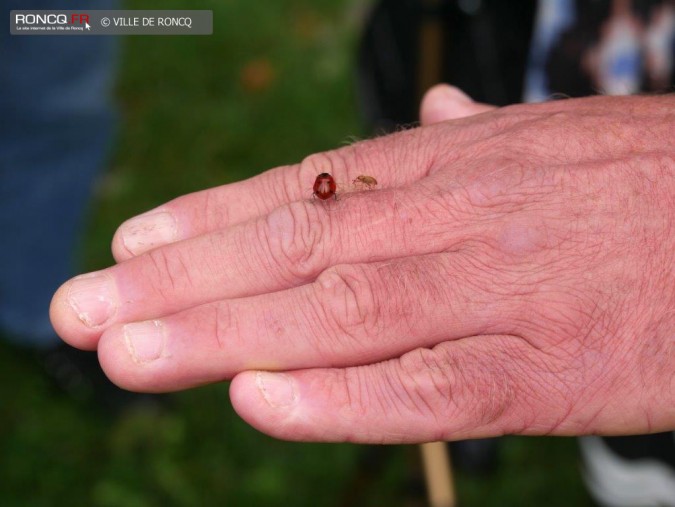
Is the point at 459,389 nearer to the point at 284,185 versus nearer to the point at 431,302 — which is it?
the point at 431,302

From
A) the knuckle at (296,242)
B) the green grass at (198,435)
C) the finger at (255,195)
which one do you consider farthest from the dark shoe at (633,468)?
the knuckle at (296,242)

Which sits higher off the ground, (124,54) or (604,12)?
(124,54)

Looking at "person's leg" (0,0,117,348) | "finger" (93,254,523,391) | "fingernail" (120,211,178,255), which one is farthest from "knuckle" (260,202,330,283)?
"person's leg" (0,0,117,348)

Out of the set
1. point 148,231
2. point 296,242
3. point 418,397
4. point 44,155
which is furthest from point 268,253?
point 44,155

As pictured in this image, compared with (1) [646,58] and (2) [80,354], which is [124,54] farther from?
(1) [646,58]

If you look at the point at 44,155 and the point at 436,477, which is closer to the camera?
the point at 436,477

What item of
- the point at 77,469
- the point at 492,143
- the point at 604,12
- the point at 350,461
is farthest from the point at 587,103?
the point at 77,469
